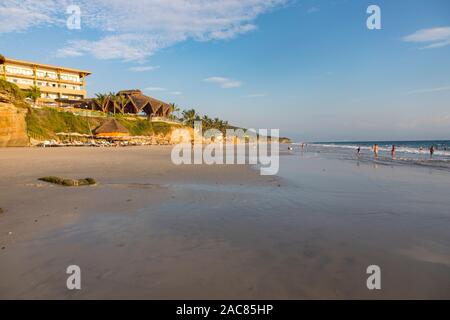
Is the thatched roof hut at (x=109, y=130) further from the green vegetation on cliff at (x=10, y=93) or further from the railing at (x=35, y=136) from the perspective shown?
the green vegetation on cliff at (x=10, y=93)

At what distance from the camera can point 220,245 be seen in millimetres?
4363

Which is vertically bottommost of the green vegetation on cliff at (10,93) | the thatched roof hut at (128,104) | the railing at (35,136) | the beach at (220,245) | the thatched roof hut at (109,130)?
the beach at (220,245)

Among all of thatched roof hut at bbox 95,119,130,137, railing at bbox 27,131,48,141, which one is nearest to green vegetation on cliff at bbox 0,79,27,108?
railing at bbox 27,131,48,141

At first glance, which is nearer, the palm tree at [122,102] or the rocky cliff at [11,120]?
the rocky cliff at [11,120]

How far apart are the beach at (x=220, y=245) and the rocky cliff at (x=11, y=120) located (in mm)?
26401

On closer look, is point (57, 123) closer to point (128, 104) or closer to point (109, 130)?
point (109, 130)

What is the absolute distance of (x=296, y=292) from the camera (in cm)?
299

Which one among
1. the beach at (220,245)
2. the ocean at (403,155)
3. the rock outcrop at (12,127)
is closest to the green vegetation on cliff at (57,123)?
the rock outcrop at (12,127)

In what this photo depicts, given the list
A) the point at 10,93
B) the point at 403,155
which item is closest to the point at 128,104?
the point at 10,93

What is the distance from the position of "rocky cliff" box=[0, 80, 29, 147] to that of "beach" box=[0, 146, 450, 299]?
26.4m

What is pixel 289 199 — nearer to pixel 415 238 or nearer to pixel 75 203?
pixel 415 238

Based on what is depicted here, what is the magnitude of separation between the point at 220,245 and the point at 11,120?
34403 mm

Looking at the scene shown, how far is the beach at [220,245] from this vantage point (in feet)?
10.0
